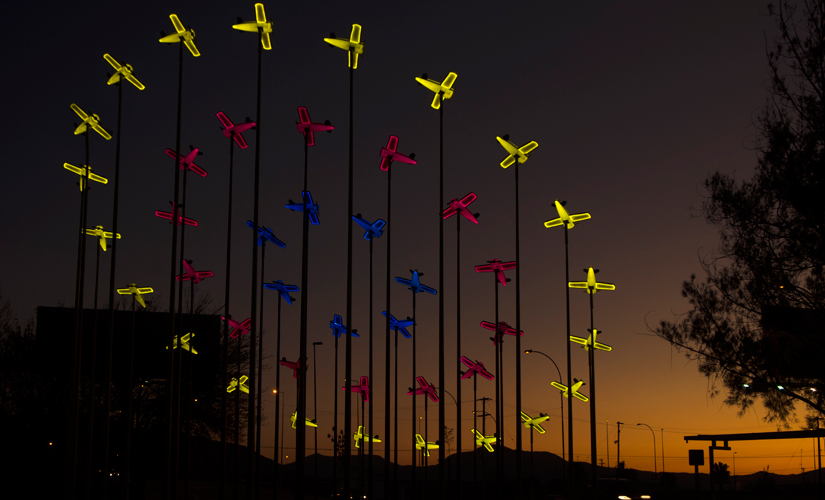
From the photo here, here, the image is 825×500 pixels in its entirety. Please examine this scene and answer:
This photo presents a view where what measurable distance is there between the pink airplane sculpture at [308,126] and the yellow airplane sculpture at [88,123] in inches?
265

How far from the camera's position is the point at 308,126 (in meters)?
18.6

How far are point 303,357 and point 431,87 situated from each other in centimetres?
839

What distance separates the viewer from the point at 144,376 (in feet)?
112

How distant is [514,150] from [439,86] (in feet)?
Answer: 12.9

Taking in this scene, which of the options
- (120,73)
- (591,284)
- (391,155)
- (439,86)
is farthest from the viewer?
(591,284)

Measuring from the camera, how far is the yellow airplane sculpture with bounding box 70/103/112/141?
67.4 feet

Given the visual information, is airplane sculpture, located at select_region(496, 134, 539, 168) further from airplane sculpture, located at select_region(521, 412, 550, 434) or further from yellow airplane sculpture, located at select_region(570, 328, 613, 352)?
airplane sculpture, located at select_region(521, 412, 550, 434)

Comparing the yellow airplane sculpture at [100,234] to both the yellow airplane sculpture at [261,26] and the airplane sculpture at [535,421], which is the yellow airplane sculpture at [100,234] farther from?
the airplane sculpture at [535,421]

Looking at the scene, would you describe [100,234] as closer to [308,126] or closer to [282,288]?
[282,288]

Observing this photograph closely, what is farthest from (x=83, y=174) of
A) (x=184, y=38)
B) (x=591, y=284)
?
(x=591, y=284)

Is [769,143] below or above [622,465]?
above

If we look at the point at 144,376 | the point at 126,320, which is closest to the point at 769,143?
the point at 144,376

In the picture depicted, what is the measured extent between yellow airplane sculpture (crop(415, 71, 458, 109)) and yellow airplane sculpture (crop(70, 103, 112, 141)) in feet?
32.8

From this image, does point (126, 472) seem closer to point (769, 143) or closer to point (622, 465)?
point (769, 143)
